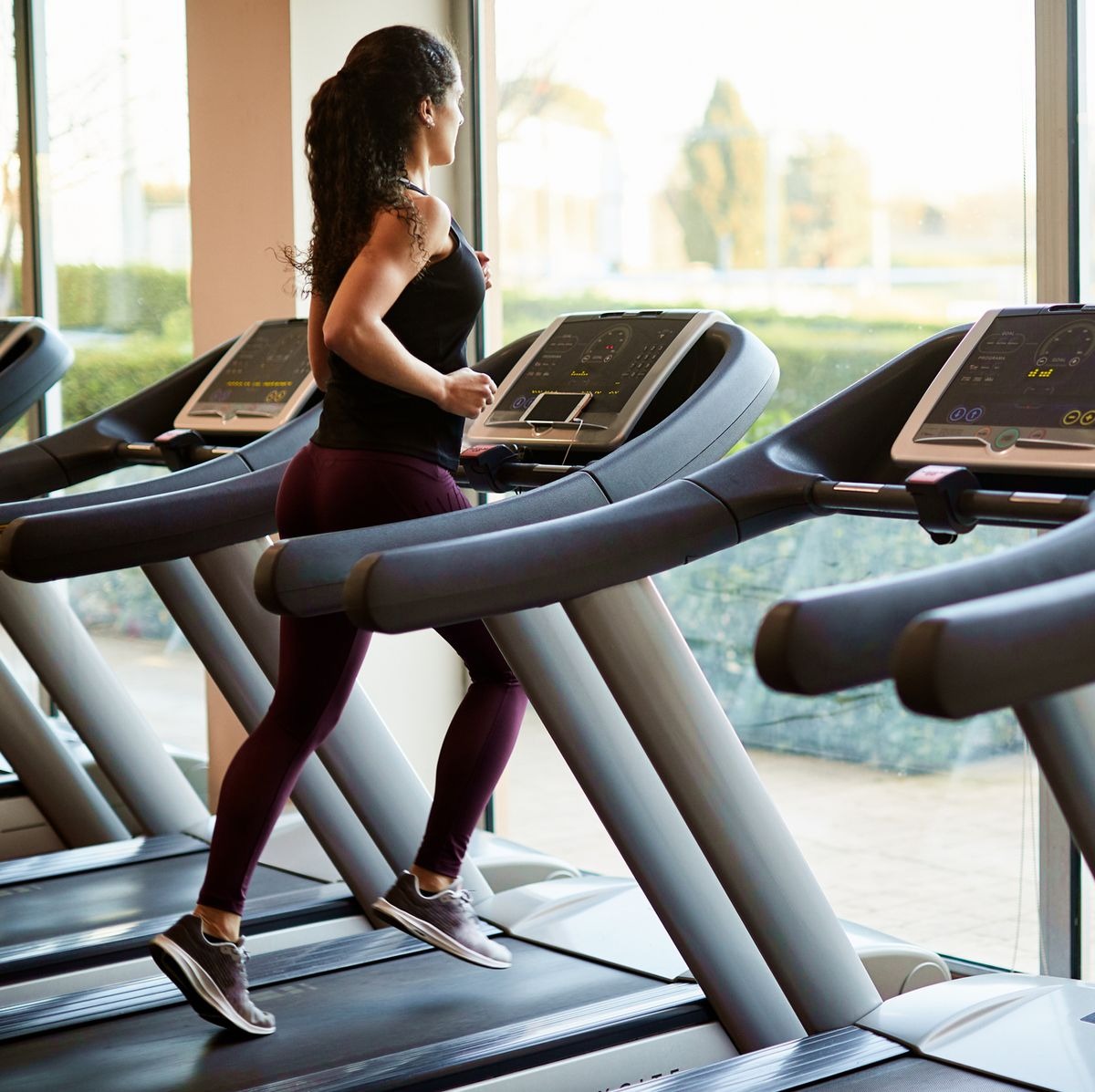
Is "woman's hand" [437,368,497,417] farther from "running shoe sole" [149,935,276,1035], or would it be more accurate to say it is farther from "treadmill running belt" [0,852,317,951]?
"treadmill running belt" [0,852,317,951]

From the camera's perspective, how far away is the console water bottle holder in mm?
1920

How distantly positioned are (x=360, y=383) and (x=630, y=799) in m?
0.76

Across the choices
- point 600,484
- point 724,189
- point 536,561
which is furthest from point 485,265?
point 724,189

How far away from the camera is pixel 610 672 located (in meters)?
2.17

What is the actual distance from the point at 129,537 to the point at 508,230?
1.91 meters

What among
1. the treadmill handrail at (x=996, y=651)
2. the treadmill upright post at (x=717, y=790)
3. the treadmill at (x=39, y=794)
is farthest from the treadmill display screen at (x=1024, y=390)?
the treadmill at (x=39, y=794)

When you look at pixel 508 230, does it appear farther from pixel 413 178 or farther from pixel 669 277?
pixel 413 178

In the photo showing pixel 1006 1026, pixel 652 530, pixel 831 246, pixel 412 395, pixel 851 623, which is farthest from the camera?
pixel 831 246

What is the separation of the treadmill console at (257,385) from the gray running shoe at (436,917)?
103cm

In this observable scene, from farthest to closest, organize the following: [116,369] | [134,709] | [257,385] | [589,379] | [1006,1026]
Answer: [116,369], [134,709], [257,385], [589,379], [1006,1026]

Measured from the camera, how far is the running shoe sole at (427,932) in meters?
2.65

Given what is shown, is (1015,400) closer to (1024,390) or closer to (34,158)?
(1024,390)

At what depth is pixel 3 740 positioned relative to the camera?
413 centimetres

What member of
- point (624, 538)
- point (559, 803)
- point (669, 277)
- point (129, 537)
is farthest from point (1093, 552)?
point (559, 803)
